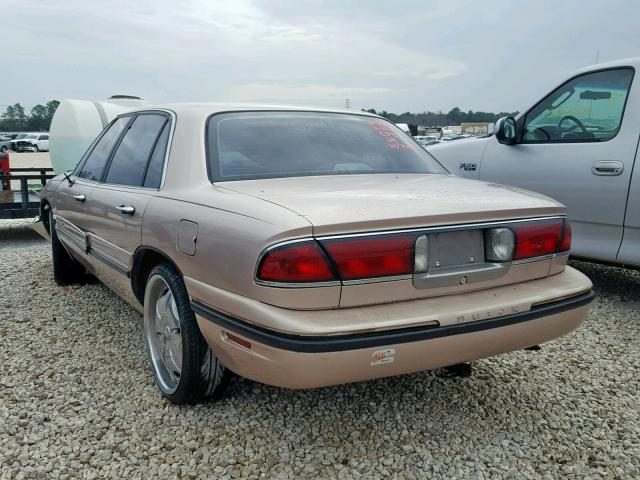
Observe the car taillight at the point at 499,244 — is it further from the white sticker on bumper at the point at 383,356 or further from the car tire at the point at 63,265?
the car tire at the point at 63,265

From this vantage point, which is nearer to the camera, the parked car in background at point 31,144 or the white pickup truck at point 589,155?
the white pickup truck at point 589,155

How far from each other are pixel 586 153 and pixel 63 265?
4262 mm

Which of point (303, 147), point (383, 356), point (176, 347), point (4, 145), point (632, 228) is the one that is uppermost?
point (303, 147)

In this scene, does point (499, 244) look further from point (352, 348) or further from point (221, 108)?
point (221, 108)

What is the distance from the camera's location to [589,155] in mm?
4230

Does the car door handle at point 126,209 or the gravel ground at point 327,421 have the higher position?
the car door handle at point 126,209

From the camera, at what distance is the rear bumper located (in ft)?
6.26

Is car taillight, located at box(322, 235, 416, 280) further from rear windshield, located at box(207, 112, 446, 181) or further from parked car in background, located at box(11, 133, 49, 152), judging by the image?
parked car in background, located at box(11, 133, 49, 152)

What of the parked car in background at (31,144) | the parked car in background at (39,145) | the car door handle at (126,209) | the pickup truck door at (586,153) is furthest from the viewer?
the parked car in background at (39,145)

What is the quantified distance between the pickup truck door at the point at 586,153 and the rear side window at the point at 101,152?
10.3 ft

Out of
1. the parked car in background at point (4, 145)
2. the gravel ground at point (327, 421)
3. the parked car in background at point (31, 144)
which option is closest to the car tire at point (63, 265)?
the gravel ground at point (327, 421)

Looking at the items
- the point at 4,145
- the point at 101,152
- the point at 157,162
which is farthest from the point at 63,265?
the point at 4,145

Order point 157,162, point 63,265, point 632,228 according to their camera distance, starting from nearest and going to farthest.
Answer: point 157,162
point 632,228
point 63,265

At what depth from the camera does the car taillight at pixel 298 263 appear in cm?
193
